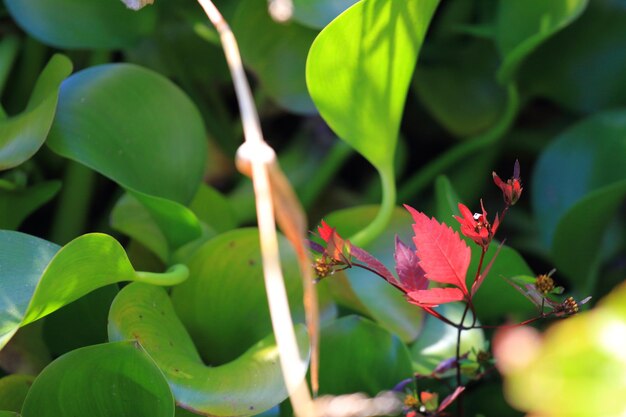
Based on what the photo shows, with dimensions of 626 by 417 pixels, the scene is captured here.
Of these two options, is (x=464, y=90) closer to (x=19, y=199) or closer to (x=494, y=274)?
(x=494, y=274)

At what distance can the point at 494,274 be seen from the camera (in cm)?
43

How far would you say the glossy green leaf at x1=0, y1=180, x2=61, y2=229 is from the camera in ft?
1.43

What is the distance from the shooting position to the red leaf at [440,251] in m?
0.30

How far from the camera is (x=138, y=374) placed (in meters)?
0.32

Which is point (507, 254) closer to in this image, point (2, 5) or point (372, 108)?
point (372, 108)

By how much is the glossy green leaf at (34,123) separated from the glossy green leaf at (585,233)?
0.31 meters

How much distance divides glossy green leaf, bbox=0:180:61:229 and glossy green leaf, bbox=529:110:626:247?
0.33 meters

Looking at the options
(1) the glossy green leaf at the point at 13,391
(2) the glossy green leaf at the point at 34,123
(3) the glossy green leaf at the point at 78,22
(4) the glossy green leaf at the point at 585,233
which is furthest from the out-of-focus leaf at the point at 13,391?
(4) the glossy green leaf at the point at 585,233

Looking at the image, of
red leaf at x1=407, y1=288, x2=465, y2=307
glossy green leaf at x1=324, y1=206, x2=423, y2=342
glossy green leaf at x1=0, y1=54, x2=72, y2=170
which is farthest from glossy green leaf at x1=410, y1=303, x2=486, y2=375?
glossy green leaf at x1=0, y1=54, x2=72, y2=170

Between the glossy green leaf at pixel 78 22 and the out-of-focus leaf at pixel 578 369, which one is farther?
the glossy green leaf at pixel 78 22

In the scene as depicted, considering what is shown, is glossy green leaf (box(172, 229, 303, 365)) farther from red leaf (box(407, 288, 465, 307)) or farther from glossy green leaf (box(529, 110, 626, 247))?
glossy green leaf (box(529, 110, 626, 247))

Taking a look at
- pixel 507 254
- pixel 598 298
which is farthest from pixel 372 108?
pixel 598 298

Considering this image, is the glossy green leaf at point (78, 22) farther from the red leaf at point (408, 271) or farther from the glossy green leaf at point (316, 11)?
the red leaf at point (408, 271)

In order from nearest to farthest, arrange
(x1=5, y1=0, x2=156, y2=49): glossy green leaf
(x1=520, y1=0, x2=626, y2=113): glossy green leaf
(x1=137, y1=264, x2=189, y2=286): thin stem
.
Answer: (x1=137, y1=264, x2=189, y2=286): thin stem → (x1=5, y1=0, x2=156, y2=49): glossy green leaf → (x1=520, y1=0, x2=626, y2=113): glossy green leaf
